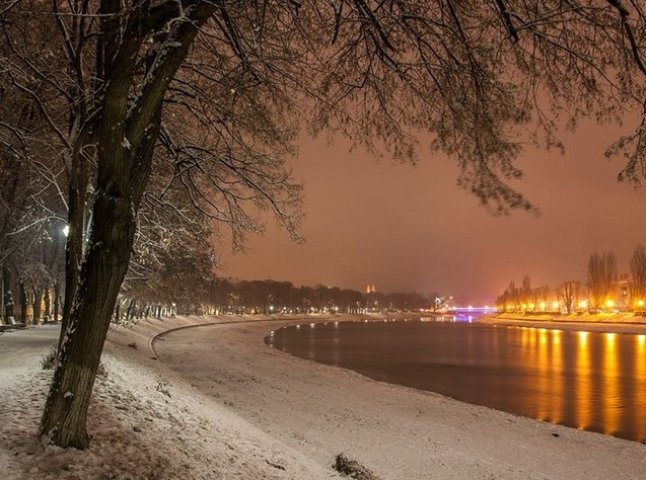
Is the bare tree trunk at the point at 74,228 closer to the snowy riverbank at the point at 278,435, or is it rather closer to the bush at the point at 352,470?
the snowy riverbank at the point at 278,435

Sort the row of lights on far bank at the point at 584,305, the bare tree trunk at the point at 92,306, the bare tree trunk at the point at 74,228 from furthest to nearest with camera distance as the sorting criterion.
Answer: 1. the row of lights on far bank at the point at 584,305
2. the bare tree trunk at the point at 74,228
3. the bare tree trunk at the point at 92,306

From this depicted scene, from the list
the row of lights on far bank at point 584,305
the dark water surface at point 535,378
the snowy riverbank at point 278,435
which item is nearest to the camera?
the snowy riverbank at point 278,435

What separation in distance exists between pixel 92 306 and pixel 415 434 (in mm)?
10621

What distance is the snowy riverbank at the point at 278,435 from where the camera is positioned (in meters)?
7.23

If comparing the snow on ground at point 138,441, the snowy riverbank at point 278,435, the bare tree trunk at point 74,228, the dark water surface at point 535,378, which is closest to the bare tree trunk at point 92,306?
the snow on ground at point 138,441

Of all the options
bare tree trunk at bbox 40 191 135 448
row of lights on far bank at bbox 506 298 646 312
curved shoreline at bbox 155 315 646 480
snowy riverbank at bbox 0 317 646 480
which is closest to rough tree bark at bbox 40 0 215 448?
bare tree trunk at bbox 40 191 135 448

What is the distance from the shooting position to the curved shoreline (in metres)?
12.4

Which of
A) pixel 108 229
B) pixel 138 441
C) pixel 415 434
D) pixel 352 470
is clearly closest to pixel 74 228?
pixel 138 441

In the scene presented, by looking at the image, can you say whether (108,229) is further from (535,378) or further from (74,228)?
(535,378)

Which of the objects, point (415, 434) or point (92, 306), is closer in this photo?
point (92, 306)

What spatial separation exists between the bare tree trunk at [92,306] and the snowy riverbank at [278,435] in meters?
0.67

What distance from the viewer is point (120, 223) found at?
20.7ft

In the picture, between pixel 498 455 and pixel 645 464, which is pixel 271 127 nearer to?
pixel 498 455

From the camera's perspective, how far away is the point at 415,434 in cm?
1488
